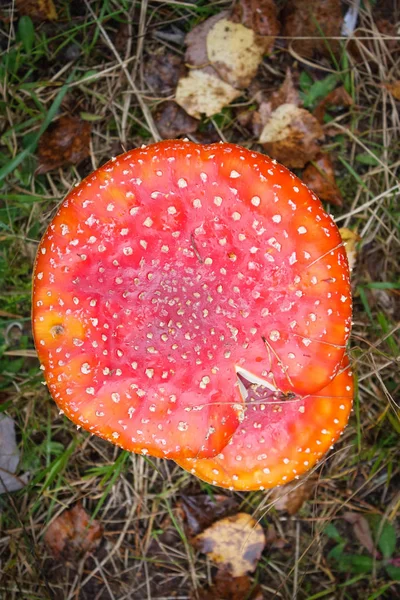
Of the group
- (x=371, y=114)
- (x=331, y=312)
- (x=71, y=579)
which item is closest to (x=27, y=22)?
(x=371, y=114)

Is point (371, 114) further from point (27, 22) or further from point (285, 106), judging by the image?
point (27, 22)

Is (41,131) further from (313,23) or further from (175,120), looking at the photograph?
(313,23)

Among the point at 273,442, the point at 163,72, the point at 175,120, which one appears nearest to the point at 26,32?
the point at 163,72

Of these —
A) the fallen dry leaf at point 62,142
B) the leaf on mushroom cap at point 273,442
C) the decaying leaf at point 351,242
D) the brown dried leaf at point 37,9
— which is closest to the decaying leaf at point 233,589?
the leaf on mushroom cap at point 273,442

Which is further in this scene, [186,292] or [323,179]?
[323,179]

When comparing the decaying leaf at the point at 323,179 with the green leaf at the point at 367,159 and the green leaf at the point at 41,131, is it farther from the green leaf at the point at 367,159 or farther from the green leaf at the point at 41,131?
the green leaf at the point at 41,131

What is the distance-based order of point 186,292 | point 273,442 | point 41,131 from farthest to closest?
point 41,131, point 273,442, point 186,292
